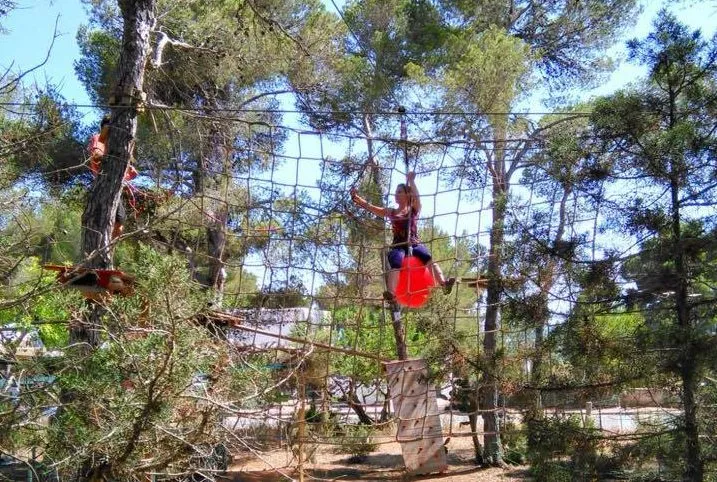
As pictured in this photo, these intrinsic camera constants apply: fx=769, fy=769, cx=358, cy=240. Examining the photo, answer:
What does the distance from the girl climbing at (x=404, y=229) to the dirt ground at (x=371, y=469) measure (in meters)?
2.92

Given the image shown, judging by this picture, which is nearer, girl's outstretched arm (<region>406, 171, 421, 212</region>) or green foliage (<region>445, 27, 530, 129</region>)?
girl's outstretched arm (<region>406, 171, 421, 212</region>)

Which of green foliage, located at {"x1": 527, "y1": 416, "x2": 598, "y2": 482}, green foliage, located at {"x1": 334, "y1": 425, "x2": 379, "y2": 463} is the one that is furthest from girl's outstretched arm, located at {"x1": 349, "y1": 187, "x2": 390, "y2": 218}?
green foliage, located at {"x1": 334, "y1": 425, "x2": 379, "y2": 463}

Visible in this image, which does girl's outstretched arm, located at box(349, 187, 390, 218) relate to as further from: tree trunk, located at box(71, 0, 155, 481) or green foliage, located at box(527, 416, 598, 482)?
green foliage, located at box(527, 416, 598, 482)

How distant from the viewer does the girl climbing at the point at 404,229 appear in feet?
15.7

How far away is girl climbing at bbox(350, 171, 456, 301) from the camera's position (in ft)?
15.7

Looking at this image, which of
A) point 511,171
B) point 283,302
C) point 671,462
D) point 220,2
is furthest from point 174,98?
point 671,462

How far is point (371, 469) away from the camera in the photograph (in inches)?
378

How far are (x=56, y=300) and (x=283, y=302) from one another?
183 inches

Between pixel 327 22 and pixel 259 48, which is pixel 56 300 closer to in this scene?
pixel 259 48

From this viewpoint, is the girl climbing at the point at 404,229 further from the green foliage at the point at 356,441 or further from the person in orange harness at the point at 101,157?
the green foliage at the point at 356,441

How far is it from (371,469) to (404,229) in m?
5.46

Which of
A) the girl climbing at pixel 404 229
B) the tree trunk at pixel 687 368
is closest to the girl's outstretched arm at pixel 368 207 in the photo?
the girl climbing at pixel 404 229

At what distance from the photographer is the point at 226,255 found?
369 inches

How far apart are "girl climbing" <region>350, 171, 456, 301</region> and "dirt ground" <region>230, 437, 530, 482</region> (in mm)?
2917
